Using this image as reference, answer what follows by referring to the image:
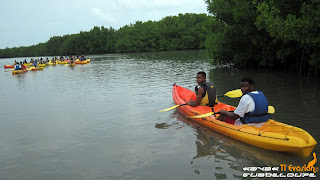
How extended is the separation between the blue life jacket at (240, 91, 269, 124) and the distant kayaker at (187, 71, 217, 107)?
6.86 feet

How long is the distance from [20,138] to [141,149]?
3949 mm

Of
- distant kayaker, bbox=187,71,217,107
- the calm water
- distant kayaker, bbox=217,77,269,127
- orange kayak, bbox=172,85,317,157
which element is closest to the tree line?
the calm water

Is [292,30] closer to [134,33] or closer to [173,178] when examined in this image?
[173,178]

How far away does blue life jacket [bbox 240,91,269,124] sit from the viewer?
609 centimetres

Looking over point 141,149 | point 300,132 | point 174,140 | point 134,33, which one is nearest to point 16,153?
point 141,149

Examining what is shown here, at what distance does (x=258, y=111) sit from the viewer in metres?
6.24

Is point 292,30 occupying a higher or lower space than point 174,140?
higher

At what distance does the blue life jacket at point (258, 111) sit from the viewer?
609 centimetres

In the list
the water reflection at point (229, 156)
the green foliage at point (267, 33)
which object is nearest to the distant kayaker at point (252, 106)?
the water reflection at point (229, 156)

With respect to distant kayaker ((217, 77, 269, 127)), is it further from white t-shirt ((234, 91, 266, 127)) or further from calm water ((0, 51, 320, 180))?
calm water ((0, 51, 320, 180))

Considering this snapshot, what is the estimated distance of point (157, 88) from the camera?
1515 centimetres

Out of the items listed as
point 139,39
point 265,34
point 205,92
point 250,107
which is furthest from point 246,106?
point 139,39

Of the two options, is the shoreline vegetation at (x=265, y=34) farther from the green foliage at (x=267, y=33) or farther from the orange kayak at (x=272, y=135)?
the orange kayak at (x=272, y=135)

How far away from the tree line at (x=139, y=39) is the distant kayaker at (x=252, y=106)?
6933 centimetres
